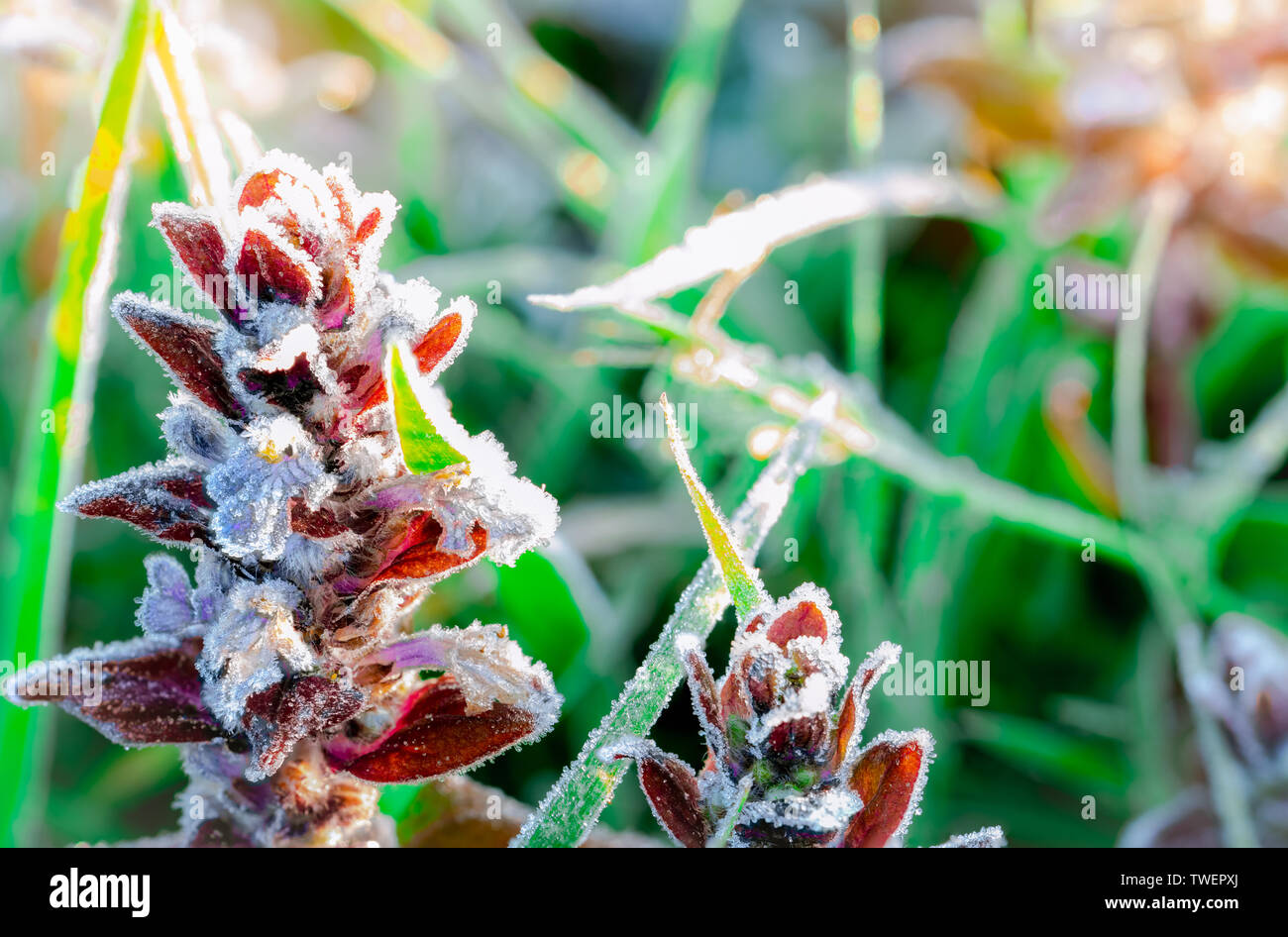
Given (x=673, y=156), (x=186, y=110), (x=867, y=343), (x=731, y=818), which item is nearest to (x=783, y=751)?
(x=731, y=818)

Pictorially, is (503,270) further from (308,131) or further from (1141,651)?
(1141,651)

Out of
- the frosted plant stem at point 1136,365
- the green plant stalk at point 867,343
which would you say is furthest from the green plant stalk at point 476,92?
the frosted plant stem at point 1136,365

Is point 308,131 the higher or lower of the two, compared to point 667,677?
higher

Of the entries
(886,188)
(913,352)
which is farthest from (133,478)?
(913,352)

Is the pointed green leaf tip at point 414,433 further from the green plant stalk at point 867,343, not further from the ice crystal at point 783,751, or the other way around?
the green plant stalk at point 867,343

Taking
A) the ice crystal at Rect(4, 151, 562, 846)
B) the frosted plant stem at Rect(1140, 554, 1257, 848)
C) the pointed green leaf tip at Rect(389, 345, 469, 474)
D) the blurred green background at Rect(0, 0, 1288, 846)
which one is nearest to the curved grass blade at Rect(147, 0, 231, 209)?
the ice crystal at Rect(4, 151, 562, 846)
